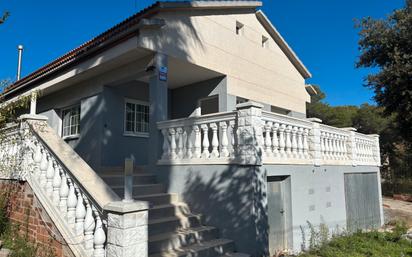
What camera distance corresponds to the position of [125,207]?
10.4 ft

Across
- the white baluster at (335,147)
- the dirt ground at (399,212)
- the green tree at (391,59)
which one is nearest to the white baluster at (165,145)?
the white baluster at (335,147)

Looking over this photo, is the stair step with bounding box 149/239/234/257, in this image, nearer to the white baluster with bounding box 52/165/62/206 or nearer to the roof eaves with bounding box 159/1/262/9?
the white baluster with bounding box 52/165/62/206

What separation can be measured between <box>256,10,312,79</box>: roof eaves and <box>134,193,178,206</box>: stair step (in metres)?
7.96

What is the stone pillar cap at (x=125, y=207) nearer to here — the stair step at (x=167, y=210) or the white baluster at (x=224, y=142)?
the stair step at (x=167, y=210)

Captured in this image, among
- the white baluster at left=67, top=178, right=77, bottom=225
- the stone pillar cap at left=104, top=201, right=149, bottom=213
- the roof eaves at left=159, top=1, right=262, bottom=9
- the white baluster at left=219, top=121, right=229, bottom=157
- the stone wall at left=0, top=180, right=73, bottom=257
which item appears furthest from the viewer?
the roof eaves at left=159, top=1, right=262, bottom=9

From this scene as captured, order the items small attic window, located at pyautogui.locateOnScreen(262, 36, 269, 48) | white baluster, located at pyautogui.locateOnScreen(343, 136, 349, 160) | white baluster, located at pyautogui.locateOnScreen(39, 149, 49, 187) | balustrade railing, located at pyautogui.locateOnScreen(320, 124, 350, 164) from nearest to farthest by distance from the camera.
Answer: white baluster, located at pyautogui.locateOnScreen(39, 149, 49, 187), balustrade railing, located at pyautogui.locateOnScreen(320, 124, 350, 164), white baluster, located at pyautogui.locateOnScreen(343, 136, 349, 160), small attic window, located at pyautogui.locateOnScreen(262, 36, 269, 48)

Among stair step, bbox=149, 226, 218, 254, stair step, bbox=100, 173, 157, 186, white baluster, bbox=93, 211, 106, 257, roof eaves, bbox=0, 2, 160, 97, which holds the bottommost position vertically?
stair step, bbox=149, 226, 218, 254

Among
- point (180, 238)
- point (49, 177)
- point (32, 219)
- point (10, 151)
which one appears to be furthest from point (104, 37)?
point (180, 238)

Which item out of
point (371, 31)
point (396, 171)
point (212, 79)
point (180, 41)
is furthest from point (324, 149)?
point (396, 171)

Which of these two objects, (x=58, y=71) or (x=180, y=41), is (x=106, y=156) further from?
(x=180, y=41)

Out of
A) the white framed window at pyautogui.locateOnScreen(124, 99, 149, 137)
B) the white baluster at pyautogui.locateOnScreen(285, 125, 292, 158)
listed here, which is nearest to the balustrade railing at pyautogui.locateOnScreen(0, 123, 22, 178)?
the white framed window at pyautogui.locateOnScreen(124, 99, 149, 137)

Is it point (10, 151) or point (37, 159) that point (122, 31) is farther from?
point (37, 159)

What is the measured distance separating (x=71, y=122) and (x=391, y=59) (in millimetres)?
11213

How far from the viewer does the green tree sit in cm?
975
